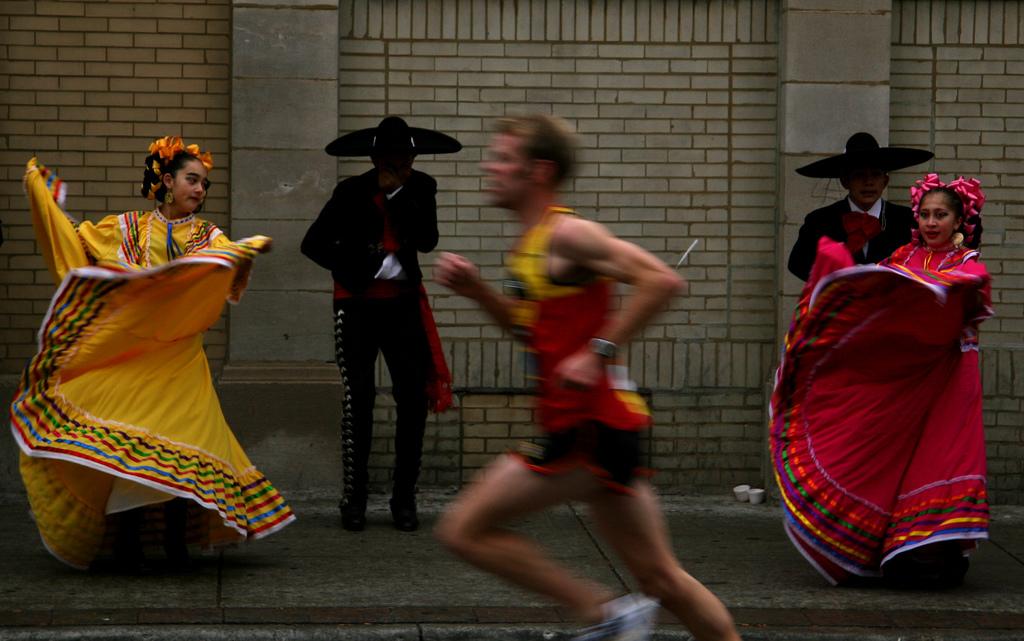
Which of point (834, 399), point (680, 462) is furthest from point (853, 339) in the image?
point (680, 462)

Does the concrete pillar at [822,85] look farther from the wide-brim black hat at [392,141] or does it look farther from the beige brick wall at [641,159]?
the wide-brim black hat at [392,141]

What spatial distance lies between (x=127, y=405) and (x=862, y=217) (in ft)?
11.8

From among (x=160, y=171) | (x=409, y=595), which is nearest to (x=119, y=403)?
(x=160, y=171)

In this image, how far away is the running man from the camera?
200 inches

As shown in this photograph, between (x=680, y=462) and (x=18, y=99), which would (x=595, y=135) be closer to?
(x=680, y=462)

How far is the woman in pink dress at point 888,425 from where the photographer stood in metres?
7.50

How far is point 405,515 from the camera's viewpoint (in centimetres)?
895

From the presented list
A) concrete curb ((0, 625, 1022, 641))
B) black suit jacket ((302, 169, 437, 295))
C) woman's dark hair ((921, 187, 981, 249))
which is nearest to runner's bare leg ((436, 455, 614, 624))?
concrete curb ((0, 625, 1022, 641))

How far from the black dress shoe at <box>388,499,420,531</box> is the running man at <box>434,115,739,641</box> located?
3757mm

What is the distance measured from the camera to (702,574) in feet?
26.1

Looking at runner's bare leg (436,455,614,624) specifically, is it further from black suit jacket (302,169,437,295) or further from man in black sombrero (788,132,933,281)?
black suit jacket (302,169,437,295)

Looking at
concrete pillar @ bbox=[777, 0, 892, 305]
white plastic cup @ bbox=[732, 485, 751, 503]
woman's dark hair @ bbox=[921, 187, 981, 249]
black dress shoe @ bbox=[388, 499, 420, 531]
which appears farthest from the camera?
white plastic cup @ bbox=[732, 485, 751, 503]

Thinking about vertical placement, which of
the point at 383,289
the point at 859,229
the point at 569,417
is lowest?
Result: the point at 569,417

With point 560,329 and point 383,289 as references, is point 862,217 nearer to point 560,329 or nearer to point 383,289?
point 383,289
